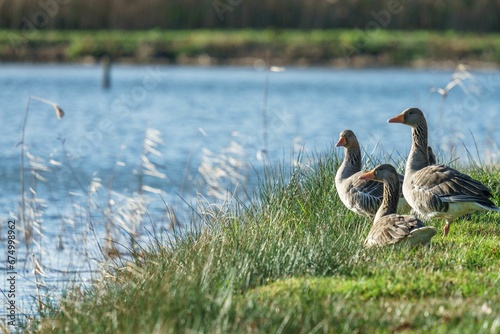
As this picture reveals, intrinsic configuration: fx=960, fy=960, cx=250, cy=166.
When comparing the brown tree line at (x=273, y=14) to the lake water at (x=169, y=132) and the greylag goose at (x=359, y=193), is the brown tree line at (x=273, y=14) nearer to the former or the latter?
the lake water at (x=169, y=132)

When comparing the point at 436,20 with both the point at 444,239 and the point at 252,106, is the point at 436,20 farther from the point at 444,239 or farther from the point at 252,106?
the point at 444,239

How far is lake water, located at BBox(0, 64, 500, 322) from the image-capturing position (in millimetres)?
13914

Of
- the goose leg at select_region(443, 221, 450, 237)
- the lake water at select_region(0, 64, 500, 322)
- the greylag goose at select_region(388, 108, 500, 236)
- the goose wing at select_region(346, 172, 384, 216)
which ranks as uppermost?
the greylag goose at select_region(388, 108, 500, 236)

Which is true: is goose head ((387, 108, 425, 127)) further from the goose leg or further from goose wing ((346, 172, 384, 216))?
the goose leg

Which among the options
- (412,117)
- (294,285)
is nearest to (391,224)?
(294,285)

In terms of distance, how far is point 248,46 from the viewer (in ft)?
190

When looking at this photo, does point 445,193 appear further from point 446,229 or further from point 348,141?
point 348,141

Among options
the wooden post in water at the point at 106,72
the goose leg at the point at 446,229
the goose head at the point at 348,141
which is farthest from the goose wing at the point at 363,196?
the wooden post in water at the point at 106,72

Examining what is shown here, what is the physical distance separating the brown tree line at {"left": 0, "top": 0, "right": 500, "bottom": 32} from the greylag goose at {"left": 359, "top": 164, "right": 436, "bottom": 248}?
167ft

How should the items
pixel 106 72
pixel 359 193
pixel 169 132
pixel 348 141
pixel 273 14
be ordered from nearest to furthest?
pixel 359 193 → pixel 348 141 → pixel 169 132 → pixel 106 72 → pixel 273 14

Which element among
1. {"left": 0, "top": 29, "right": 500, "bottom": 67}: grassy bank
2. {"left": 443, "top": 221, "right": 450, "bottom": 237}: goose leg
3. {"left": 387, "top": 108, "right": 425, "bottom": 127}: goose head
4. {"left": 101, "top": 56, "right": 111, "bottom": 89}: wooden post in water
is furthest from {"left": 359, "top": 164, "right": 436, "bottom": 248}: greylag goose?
{"left": 0, "top": 29, "right": 500, "bottom": 67}: grassy bank

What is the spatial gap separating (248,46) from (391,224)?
163 ft

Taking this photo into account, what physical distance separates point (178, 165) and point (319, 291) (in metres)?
17.9

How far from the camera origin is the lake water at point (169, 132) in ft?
45.6
